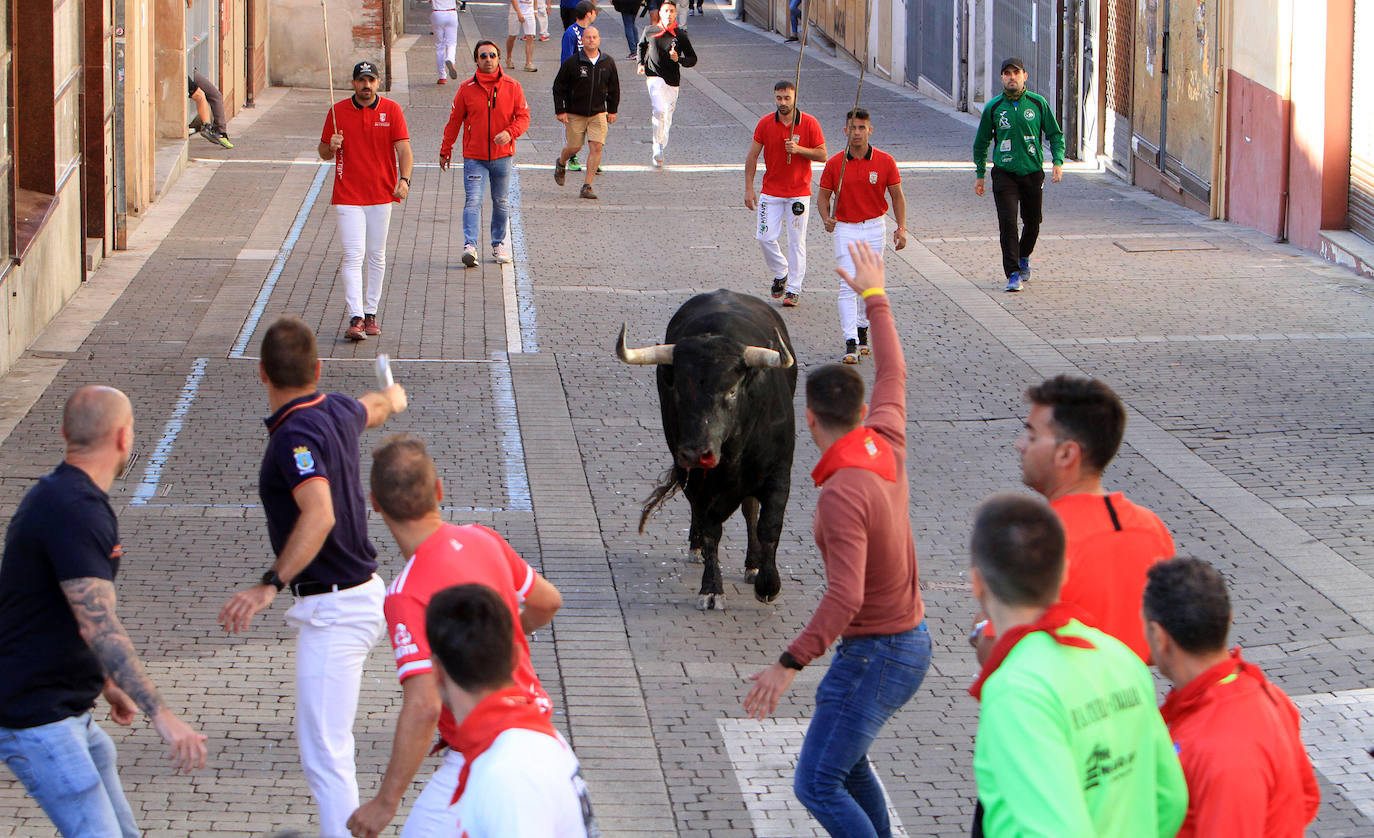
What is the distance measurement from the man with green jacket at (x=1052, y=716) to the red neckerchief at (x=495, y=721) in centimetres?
103

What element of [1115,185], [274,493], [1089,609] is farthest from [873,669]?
[1115,185]

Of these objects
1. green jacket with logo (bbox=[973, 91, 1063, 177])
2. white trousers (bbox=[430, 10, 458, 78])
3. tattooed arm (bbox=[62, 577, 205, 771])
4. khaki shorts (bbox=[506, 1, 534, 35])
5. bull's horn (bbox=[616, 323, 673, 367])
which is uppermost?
khaki shorts (bbox=[506, 1, 534, 35])

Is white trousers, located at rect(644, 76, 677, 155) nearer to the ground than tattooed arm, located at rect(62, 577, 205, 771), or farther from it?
farther from it

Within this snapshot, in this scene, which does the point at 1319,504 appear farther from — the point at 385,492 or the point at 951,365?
the point at 385,492

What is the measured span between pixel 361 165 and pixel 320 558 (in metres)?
7.95

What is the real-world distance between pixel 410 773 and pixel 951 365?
29.3 feet

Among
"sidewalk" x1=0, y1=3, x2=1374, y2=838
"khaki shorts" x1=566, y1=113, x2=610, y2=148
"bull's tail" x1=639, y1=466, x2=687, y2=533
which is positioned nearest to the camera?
"sidewalk" x1=0, y1=3, x2=1374, y2=838

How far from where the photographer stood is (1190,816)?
11.6ft

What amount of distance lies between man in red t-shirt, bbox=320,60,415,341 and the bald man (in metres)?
8.25

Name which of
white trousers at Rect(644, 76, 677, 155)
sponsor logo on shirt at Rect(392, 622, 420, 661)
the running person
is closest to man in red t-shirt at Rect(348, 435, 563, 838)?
sponsor logo on shirt at Rect(392, 622, 420, 661)

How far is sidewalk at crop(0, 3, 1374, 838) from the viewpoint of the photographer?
21.7 feet

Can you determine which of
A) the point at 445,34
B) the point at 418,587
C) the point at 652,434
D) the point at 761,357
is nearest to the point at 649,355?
the point at 761,357

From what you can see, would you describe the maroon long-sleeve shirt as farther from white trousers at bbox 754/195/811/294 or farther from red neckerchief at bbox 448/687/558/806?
white trousers at bbox 754/195/811/294

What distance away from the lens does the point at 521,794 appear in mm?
3434
